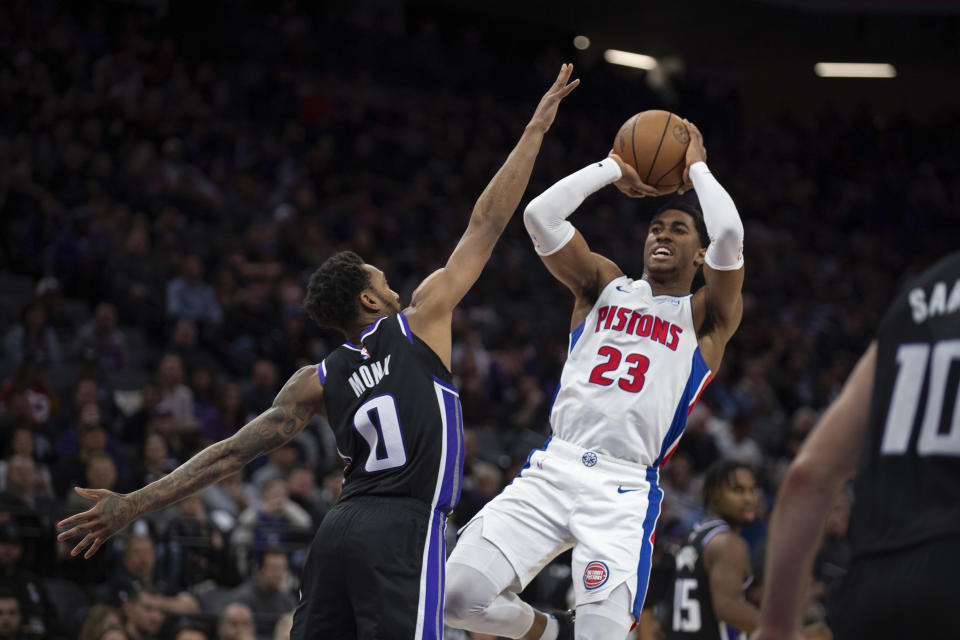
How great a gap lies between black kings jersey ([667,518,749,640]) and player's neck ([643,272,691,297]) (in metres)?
1.45

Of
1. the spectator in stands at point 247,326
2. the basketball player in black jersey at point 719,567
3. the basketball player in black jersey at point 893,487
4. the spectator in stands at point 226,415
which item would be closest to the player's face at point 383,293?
the basketball player in black jersey at point 719,567

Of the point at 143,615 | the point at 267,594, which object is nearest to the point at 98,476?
the point at 143,615

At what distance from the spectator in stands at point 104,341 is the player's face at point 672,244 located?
7495 mm

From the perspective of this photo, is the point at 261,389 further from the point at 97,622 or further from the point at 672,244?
the point at 672,244

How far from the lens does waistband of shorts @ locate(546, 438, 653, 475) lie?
502cm

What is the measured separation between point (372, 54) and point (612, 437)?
16168 mm

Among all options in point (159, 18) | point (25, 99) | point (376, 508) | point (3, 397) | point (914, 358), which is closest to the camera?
point (914, 358)

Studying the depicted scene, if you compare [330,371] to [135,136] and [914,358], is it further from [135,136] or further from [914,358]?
[135,136]

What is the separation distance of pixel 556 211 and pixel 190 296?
789cm

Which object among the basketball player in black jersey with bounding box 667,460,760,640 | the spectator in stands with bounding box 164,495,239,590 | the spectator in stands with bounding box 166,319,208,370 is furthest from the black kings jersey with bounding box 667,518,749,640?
the spectator in stands with bounding box 166,319,208,370

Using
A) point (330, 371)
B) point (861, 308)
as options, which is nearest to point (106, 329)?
point (330, 371)

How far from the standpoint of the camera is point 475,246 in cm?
493

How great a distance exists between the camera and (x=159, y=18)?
18.4m

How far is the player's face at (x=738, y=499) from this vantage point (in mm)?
6234
